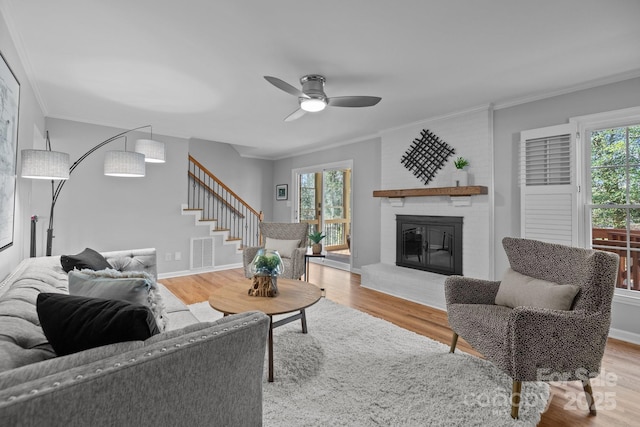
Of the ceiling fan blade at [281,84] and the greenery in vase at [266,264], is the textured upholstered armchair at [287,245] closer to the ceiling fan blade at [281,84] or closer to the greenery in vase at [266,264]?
the greenery in vase at [266,264]

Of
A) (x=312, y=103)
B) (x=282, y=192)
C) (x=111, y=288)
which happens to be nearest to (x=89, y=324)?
(x=111, y=288)

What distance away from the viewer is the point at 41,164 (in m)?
2.37

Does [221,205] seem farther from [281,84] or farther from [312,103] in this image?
[281,84]

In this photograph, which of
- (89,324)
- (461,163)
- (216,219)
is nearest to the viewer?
(89,324)

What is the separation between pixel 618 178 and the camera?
2967mm

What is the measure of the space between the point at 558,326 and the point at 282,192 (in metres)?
6.11

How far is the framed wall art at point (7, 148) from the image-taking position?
6.25ft

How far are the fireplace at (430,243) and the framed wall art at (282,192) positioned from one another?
3.21 m

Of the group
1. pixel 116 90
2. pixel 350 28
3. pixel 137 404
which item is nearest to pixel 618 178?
Answer: pixel 350 28

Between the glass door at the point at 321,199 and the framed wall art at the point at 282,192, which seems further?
the framed wall art at the point at 282,192

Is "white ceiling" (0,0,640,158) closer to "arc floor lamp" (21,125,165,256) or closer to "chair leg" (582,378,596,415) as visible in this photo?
"arc floor lamp" (21,125,165,256)

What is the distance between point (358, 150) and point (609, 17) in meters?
3.74

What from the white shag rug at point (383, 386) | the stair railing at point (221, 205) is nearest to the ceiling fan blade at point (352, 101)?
the white shag rug at point (383, 386)

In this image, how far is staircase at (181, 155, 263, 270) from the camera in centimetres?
543
